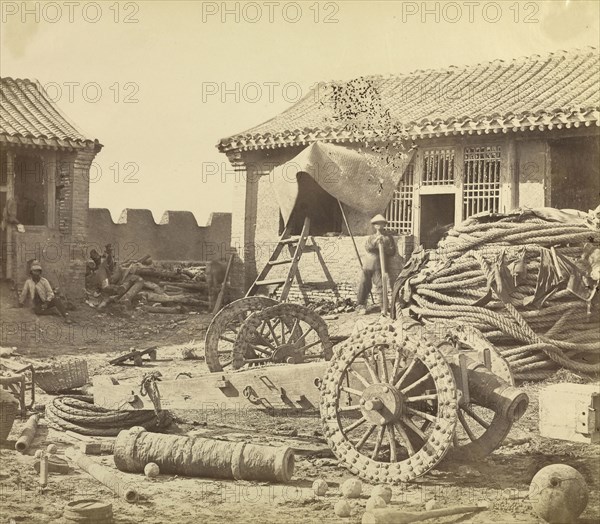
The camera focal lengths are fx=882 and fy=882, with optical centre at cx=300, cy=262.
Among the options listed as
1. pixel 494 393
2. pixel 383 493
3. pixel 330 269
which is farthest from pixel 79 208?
pixel 383 493

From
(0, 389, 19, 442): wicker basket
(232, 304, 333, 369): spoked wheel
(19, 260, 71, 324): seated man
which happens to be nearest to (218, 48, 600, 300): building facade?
(19, 260, 71, 324): seated man

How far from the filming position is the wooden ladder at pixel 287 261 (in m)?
12.3

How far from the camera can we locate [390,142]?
12.9m

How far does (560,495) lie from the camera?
4.70m

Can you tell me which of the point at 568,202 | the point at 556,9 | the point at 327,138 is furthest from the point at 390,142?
the point at 556,9

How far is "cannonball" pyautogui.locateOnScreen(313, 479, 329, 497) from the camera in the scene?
517cm

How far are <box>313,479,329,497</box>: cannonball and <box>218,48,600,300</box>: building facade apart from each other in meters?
7.54

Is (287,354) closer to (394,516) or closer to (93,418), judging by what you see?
(93,418)

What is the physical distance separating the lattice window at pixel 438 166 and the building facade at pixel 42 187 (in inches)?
204

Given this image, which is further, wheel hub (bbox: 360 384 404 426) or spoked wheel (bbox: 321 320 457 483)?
wheel hub (bbox: 360 384 404 426)

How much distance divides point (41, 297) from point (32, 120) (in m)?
3.13

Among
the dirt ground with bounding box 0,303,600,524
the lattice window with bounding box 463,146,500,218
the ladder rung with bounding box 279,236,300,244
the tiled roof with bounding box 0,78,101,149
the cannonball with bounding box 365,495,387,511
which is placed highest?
the tiled roof with bounding box 0,78,101,149

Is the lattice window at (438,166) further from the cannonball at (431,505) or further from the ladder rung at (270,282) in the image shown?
the cannonball at (431,505)

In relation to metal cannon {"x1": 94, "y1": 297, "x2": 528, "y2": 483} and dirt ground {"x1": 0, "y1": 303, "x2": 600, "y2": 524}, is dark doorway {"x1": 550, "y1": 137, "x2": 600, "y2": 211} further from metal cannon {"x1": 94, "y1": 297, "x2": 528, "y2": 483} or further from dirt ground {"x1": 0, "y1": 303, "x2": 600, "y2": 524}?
metal cannon {"x1": 94, "y1": 297, "x2": 528, "y2": 483}
